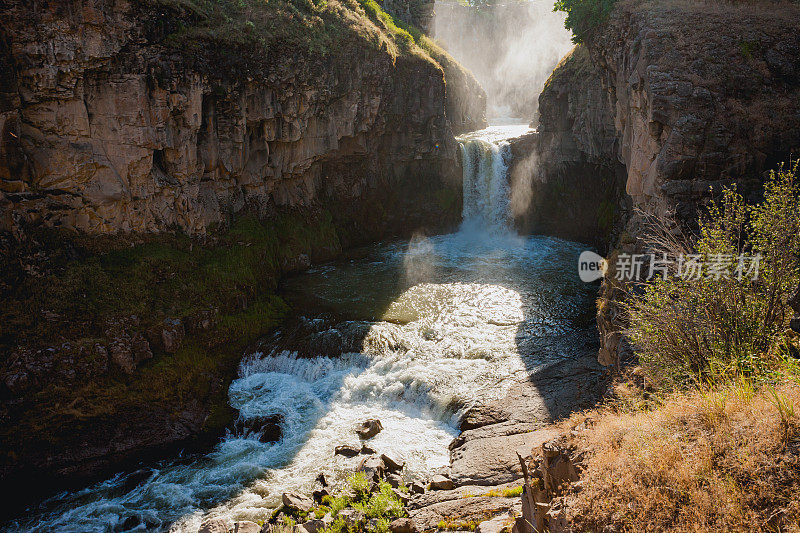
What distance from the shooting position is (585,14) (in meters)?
26.3

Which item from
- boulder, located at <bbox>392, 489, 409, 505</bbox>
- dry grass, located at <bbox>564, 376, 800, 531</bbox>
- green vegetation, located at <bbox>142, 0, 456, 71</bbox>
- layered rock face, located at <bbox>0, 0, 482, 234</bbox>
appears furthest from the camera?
green vegetation, located at <bbox>142, 0, 456, 71</bbox>

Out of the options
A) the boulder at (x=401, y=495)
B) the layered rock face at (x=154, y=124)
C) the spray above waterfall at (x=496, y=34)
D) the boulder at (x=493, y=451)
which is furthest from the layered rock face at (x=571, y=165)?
the spray above waterfall at (x=496, y=34)

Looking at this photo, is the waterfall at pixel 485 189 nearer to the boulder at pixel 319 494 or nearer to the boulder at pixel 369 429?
the boulder at pixel 369 429

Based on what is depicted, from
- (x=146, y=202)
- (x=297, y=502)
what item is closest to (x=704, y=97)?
(x=297, y=502)

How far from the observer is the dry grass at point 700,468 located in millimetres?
5516

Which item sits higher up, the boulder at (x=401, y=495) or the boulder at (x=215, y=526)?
the boulder at (x=401, y=495)

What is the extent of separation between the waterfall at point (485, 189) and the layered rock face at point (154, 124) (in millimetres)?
8621

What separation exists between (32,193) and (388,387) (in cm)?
1364

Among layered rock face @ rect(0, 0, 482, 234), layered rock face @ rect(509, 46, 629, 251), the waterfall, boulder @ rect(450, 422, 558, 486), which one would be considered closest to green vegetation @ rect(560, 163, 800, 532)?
boulder @ rect(450, 422, 558, 486)

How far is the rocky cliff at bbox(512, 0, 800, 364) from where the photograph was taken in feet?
50.9

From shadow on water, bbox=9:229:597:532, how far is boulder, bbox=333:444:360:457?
0.90 feet

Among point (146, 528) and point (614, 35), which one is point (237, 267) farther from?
point (614, 35)

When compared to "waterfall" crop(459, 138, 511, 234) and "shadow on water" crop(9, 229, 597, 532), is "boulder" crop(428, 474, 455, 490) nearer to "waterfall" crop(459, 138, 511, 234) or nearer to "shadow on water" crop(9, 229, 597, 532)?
"shadow on water" crop(9, 229, 597, 532)

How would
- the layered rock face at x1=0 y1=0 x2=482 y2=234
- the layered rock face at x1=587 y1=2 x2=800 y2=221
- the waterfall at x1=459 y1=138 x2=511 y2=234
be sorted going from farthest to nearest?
the waterfall at x1=459 y1=138 x2=511 y2=234 < the layered rock face at x1=0 y1=0 x2=482 y2=234 < the layered rock face at x1=587 y1=2 x2=800 y2=221
